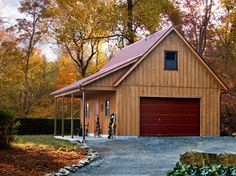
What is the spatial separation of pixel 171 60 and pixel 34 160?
13962 mm

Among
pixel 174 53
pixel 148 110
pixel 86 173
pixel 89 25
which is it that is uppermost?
pixel 89 25

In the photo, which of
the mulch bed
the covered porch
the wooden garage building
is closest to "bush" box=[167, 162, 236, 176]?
the mulch bed

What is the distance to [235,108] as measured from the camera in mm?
28906

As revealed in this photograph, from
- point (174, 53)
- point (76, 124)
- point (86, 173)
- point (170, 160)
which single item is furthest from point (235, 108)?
point (86, 173)

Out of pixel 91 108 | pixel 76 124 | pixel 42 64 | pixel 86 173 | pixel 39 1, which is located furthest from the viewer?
pixel 42 64

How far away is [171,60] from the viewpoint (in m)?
25.5

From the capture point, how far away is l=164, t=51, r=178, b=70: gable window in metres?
25.3

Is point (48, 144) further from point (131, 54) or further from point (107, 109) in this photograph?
point (131, 54)

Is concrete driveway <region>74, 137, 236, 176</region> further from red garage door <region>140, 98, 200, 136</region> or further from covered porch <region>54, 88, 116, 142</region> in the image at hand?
covered porch <region>54, 88, 116, 142</region>

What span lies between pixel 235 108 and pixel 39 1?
808 inches

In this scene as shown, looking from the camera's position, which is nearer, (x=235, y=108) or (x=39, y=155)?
(x=39, y=155)

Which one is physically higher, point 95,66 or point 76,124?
point 95,66

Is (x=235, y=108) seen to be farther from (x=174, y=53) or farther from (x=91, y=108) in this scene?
(x=91, y=108)

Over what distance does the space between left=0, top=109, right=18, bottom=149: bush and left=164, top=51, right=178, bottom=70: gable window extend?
450 inches
